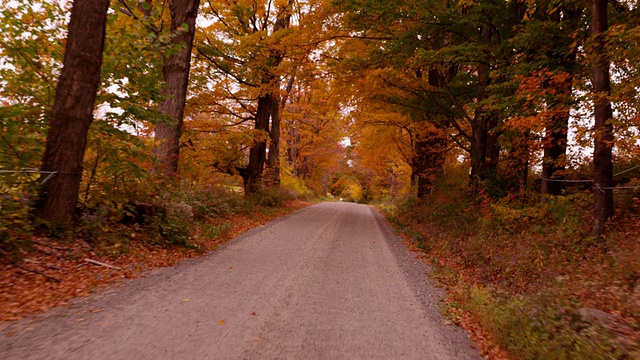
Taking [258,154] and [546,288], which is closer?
[546,288]

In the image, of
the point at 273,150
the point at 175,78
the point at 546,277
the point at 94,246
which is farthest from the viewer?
the point at 273,150

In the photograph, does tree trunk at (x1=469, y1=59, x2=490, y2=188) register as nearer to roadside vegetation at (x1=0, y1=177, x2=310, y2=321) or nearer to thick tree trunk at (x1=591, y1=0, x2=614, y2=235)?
thick tree trunk at (x1=591, y1=0, x2=614, y2=235)

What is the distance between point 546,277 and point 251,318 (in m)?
4.54

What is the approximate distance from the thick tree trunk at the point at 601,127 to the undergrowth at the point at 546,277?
0.34 metres

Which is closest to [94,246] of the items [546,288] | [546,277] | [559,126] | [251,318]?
[251,318]

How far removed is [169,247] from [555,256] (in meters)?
7.20

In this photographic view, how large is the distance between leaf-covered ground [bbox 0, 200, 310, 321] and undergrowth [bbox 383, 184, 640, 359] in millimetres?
4900

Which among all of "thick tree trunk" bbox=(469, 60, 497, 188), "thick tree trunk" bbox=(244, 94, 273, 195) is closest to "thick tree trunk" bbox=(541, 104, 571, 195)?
"thick tree trunk" bbox=(469, 60, 497, 188)

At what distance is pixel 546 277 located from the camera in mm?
4973

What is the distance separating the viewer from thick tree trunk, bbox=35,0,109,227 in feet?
16.1

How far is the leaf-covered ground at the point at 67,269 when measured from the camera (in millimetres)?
3586

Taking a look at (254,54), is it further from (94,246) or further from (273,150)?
(94,246)

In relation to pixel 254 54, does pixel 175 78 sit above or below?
below

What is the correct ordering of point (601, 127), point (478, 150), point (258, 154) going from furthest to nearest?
point (258, 154)
point (478, 150)
point (601, 127)
